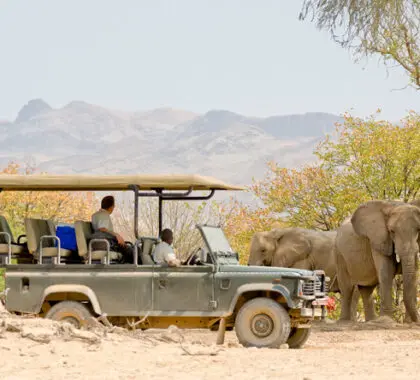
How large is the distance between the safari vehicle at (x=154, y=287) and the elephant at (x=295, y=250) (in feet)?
45.3

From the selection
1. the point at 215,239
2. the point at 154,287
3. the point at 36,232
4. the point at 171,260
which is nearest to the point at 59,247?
the point at 36,232

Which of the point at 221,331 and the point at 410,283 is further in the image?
the point at 410,283

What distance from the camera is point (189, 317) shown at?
668 inches

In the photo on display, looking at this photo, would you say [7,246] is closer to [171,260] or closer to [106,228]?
[106,228]

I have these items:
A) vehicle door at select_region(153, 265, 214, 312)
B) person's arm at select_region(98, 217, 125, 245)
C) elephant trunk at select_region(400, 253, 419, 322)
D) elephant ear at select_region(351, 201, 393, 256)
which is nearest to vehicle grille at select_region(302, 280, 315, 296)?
vehicle door at select_region(153, 265, 214, 312)

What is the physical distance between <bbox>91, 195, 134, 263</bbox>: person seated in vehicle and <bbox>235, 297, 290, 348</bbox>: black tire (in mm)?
2054

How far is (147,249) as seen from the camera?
17.5 metres

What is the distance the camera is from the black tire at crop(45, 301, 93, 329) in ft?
56.0

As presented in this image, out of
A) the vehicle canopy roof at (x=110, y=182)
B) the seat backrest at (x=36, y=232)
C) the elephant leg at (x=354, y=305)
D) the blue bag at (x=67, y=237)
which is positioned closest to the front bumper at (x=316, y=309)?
the vehicle canopy roof at (x=110, y=182)

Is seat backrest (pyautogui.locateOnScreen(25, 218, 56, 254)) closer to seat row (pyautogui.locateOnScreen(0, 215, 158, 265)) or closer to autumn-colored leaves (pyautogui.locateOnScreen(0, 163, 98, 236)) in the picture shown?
seat row (pyautogui.locateOnScreen(0, 215, 158, 265))

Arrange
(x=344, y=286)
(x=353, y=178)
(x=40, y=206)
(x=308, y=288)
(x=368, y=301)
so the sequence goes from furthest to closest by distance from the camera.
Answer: (x=40, y=206), (x=353, y=178), (x=344, y=286), (x=368, y=301), (x=308, y=288)

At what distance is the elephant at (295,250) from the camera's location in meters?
31.3

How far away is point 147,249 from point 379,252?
10.2 m

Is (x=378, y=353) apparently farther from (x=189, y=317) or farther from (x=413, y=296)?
(x=413, y=296)
